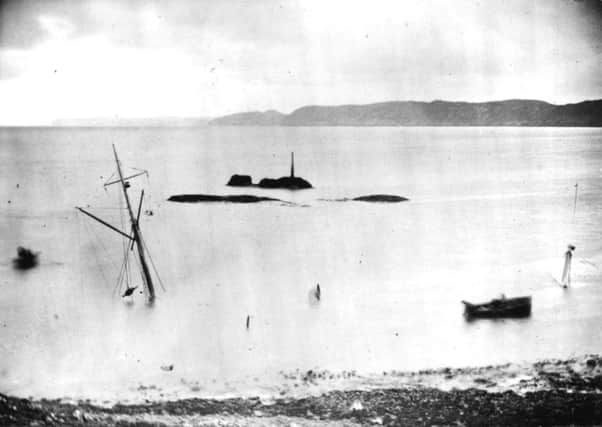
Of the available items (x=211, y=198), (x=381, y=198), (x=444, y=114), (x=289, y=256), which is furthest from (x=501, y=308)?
(x=211, y=198)

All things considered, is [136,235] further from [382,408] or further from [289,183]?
[382,408]

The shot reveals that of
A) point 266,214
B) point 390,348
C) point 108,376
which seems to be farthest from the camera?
point 266,214

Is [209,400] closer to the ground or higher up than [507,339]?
closer to the ground

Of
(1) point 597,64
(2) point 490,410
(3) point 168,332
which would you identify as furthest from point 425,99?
(3) point 168,332

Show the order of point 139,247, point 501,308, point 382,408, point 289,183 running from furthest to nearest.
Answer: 1. point 289,183
2. point 501,308
3. point 139,247
4. point 382,408

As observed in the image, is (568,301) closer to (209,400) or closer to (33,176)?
(209,400)
